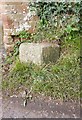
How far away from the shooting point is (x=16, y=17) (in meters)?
3.79

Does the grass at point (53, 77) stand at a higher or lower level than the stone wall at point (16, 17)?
lower

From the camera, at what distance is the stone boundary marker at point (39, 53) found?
11.6 feet

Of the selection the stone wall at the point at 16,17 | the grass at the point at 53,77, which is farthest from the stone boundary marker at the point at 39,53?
the stone wall at the point at 16,17

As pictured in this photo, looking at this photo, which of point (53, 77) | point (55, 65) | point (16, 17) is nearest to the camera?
point (53, 77)

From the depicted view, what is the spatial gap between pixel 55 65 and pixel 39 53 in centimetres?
25

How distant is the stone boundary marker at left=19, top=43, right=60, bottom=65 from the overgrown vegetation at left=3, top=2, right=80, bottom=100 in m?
0.07

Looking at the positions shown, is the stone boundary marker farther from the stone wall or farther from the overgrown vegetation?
the stone wall

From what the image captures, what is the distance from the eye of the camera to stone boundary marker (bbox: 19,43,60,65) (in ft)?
11.6

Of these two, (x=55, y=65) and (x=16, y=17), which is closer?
(x=55, y=65)

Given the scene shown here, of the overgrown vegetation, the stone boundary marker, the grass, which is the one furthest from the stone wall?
the grass

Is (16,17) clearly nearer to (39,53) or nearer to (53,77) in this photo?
(39,53)

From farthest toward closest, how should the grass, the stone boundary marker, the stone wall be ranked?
the stone wall → the stone boundary marker → the grass

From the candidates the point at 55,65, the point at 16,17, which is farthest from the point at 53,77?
the point at 16,17

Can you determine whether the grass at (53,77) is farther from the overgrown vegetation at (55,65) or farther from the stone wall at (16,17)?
the stone wall at (16,17)
